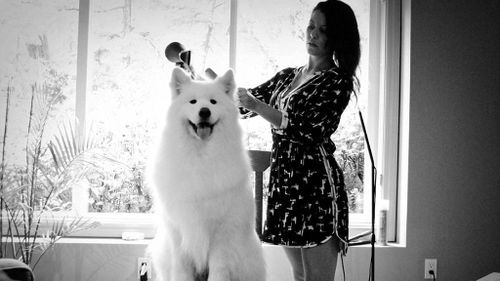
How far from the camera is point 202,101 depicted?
1.61 metres

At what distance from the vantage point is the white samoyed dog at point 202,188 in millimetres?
1588

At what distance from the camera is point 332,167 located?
1.77 meters

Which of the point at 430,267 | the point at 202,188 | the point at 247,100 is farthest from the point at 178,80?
the point at 430,267

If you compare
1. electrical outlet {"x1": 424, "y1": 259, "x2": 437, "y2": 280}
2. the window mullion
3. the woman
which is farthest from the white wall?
the window mullion

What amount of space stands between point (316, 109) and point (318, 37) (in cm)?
34

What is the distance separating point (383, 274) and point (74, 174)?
82.9 inches

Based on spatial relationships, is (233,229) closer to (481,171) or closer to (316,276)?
(316,276)

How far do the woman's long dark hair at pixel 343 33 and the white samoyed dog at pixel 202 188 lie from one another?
49cm

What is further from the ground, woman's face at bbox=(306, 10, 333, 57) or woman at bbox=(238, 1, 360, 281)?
woman's face at bbox=(306, 10, 333, 57)

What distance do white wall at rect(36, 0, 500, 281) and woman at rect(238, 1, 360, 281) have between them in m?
1.21

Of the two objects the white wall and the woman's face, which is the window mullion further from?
the white wall

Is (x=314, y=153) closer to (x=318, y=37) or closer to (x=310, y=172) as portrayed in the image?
(x=310, y=172)

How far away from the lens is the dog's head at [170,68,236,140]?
1.58m

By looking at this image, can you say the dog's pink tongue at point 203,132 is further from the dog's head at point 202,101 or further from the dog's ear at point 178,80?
the dog's ear at point 178,80
